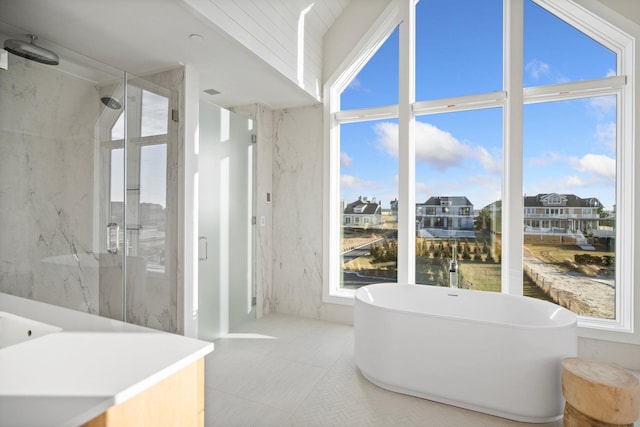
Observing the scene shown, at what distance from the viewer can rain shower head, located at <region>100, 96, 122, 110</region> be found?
2.46 meters

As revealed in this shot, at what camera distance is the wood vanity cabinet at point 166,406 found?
29.8 inches

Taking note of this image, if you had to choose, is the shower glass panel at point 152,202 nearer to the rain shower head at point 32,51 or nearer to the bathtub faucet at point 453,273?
the rain shower head at point 32,51

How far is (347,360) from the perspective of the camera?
2756 millimetres

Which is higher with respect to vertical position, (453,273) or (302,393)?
(453,273)

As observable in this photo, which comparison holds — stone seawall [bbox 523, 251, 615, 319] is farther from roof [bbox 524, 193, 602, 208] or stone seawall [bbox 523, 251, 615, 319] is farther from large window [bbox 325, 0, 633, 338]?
roof [bbox 524, 193, 602, 208]

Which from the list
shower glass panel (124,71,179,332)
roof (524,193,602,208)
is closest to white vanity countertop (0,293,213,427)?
shower glass panel (124,71,179,332)

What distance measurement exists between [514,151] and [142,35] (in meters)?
3.15

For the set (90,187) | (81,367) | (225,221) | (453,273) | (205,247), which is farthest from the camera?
(225,221)

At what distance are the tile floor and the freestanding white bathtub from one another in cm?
10

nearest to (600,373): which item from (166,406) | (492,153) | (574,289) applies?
(574,289)

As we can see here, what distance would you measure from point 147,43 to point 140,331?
215 cm

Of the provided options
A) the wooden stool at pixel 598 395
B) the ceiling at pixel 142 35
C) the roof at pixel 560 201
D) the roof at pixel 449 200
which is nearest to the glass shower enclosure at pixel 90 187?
the ceiling at pixel 142 35

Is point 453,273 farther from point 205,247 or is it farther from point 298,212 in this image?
point 205,247

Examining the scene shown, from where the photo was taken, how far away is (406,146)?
3385 mm
